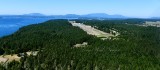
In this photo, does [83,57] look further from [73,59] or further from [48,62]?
[48,62]

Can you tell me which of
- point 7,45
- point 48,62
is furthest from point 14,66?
point 7,45

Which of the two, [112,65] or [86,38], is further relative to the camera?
[86,38]

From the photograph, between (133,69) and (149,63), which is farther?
(149,63)

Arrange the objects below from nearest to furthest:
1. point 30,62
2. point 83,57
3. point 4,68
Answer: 1. point 4,68
2. point 30,62
3. point 83,57

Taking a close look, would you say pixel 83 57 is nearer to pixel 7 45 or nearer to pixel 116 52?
pixel 116 52

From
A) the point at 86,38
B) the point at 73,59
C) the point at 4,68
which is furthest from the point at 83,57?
the point at 86,38

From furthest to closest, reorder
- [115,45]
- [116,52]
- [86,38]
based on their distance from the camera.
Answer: [86,38]
[115,45]
[116,52]

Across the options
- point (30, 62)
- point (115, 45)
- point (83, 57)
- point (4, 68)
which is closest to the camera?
point (4, 68)

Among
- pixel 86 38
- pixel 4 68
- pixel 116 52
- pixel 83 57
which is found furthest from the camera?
pixel 86 38
